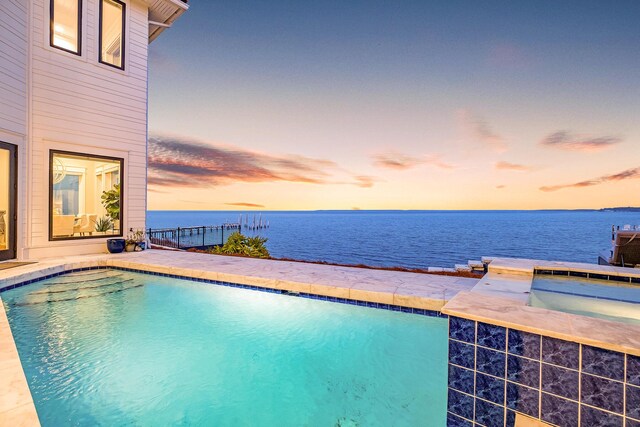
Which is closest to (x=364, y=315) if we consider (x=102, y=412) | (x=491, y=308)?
(x=491, y=308)

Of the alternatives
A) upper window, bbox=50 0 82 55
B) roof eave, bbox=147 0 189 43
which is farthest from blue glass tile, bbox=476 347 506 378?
roof eave, bbox=147 0 189 43

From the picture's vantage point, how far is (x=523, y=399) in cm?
163

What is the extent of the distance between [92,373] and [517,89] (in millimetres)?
14840

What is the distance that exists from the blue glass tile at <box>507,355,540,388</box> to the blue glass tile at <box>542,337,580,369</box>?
0.24ft

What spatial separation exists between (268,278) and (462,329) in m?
3.02

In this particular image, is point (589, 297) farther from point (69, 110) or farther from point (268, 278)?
point (69, 110)

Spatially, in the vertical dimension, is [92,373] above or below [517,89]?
below

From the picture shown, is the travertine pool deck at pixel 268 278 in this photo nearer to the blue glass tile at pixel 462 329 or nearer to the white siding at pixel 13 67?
the blue glass tile at pixel 462 329

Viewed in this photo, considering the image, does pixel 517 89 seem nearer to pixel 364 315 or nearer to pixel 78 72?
pixel 364 315

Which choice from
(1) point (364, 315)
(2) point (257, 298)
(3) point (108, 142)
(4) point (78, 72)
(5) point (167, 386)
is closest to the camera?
(5) point (167, 386)

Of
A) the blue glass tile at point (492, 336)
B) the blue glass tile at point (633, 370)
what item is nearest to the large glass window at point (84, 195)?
the blue glass tile at point (492, 336)

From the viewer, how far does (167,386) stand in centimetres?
253

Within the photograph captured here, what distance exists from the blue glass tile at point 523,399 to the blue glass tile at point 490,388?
0.04 metres

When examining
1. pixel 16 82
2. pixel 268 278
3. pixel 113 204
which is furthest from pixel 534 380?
pixel 113 204
